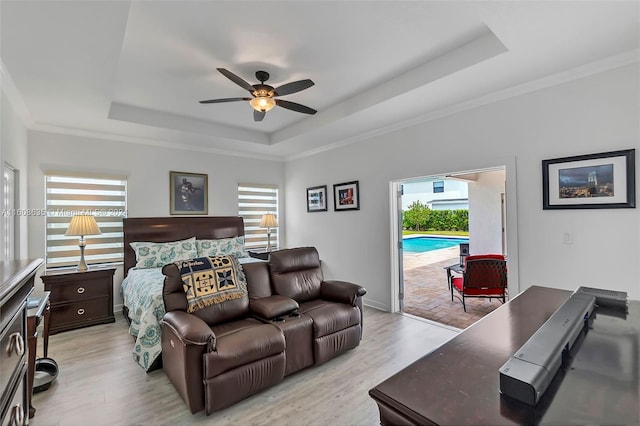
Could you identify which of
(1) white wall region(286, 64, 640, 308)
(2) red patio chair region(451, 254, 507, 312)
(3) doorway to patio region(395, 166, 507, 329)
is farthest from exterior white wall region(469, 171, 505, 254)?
(1) white wall region(286, 64, 640, 308)

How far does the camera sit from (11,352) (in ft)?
3.29

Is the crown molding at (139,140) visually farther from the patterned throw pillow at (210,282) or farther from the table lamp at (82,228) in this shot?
the patterned throw pillow at (210,282)

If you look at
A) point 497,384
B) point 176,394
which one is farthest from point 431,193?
point 497,384

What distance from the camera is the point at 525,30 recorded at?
6.81 feet

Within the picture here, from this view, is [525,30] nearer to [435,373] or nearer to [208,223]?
[435,373]

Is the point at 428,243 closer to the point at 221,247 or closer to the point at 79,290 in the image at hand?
the point at 221,247

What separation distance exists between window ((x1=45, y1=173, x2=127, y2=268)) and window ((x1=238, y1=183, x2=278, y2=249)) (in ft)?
6.32

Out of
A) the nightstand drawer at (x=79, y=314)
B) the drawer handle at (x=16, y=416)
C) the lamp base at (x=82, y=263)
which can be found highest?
the lamp base at (x=82, y=263)

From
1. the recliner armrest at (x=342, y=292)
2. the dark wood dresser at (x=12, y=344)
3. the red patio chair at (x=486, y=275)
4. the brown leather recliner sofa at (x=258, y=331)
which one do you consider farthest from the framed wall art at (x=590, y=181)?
the dark wood dresser at (x=12, y=344)

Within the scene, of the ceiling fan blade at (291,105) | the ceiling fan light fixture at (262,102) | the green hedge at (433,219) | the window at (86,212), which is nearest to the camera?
the ceiling fan light fixture at (262,102)

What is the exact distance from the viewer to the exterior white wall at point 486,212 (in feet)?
20.4

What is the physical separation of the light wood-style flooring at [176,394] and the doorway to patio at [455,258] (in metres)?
0.93

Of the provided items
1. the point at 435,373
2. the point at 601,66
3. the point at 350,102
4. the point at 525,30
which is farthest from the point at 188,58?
the point at 601,66

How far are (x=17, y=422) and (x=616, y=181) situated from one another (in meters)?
3.90
